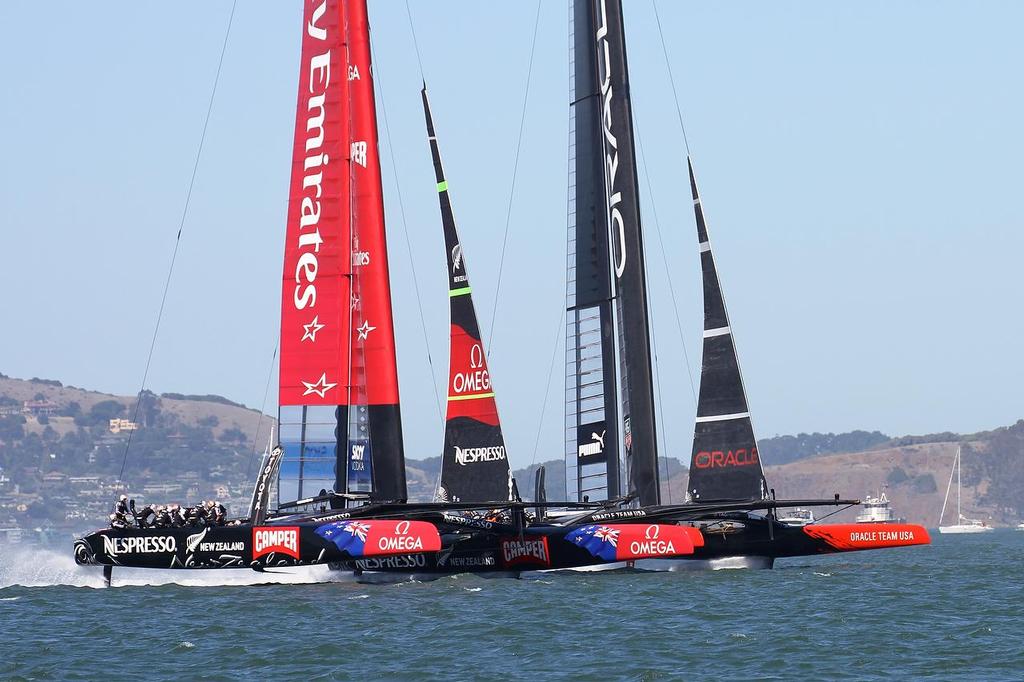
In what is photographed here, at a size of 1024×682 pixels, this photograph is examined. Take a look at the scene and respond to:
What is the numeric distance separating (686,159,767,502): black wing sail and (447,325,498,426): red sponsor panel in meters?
3.83

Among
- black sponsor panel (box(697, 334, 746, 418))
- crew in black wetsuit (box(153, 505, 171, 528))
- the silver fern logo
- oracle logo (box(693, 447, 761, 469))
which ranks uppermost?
the silver fern logo

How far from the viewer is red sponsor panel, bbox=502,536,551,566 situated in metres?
26.3

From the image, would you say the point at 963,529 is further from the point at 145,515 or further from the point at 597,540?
the point at 145,515

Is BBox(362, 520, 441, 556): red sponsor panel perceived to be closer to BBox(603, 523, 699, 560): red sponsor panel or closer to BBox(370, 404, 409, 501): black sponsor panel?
BBox(370, 404, 409, 501): black sponsor panel

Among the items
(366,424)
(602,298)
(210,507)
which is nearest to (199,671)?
(210,507)

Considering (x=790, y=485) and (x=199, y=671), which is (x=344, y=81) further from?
(x=790, y=485)

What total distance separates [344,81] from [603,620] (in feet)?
35.4

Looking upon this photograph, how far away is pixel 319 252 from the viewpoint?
26.9m

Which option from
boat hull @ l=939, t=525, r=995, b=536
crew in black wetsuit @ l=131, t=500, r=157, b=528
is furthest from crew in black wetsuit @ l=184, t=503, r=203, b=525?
boat hull @ l=939, t=525, r=995, b=536

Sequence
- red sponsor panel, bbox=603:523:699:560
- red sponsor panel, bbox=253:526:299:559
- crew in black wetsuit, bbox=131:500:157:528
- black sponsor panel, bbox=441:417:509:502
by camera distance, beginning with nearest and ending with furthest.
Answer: red sponsor panel, bbox=253:526:299:559
crew in black wetsuit, bbox=131:500:157:528
red sponsor panel, bbox=603:523:699:560
black sponsor panel, bbox=441:417:509:502

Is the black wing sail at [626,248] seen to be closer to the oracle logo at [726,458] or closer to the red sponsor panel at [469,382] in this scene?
the oracle logo at [726,458]

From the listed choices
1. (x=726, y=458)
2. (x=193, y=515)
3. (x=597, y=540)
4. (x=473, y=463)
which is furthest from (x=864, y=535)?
(x=193, y=515)

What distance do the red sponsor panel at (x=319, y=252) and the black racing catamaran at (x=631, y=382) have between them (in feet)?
17.2

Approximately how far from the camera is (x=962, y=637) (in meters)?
19.5
